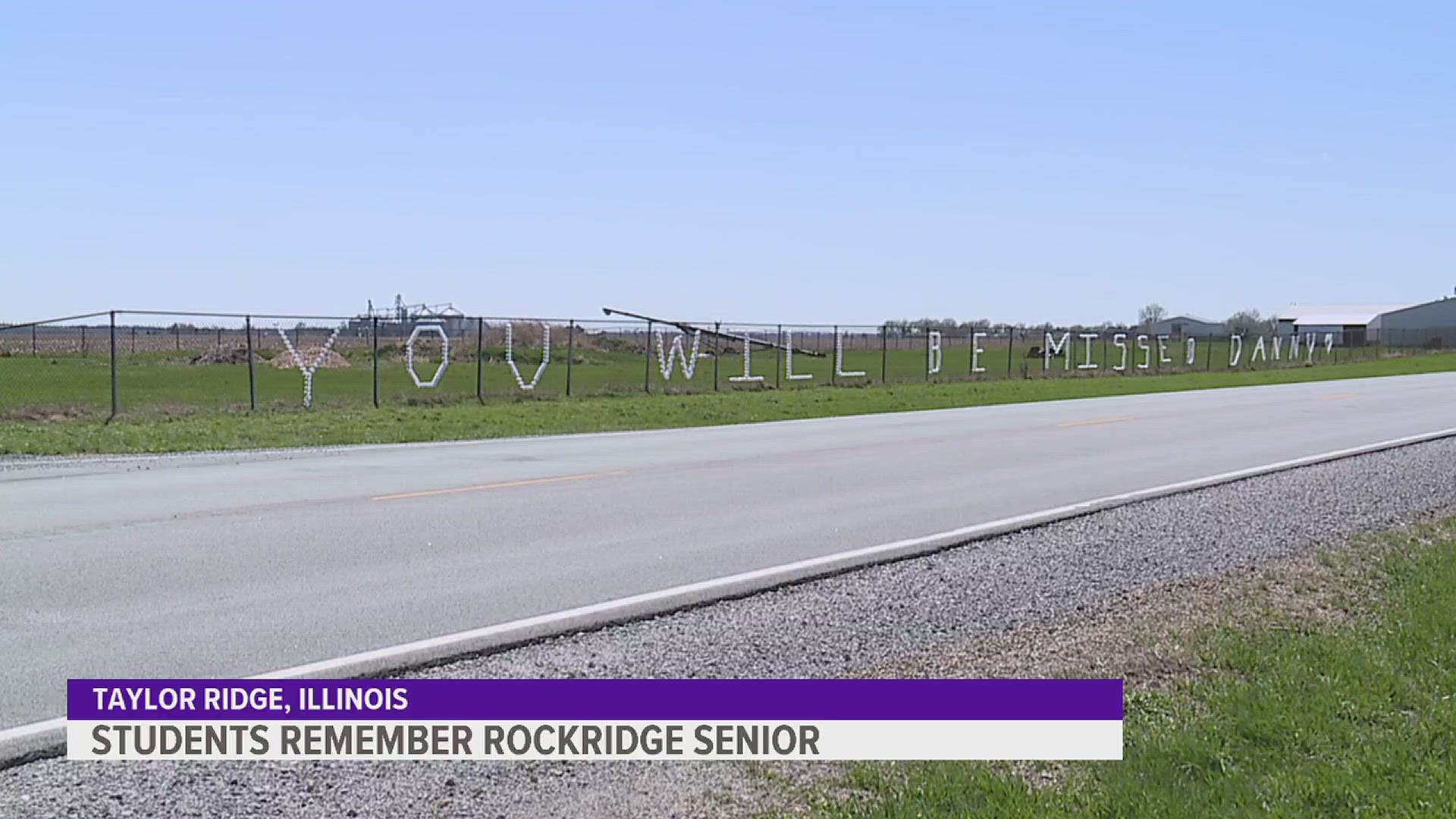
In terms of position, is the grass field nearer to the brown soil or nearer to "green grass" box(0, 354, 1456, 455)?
"green grass" box(0, 354, 1456, 455)

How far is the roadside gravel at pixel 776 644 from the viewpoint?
4246 millimetres

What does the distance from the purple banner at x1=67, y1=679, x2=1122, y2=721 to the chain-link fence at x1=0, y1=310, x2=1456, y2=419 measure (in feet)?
54.0

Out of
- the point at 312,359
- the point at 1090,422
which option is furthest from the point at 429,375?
the point at 1090,422

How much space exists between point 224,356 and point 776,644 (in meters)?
43.5

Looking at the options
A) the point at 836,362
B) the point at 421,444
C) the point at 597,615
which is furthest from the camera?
the point at 836,362

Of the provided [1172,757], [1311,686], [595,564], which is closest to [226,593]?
[595,564]

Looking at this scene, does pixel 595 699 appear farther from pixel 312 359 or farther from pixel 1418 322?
pixel 1418 322

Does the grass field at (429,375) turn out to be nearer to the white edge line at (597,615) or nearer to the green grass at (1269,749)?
the white edge line at (597,615)

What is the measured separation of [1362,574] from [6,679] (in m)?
7.83

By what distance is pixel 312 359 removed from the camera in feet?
126

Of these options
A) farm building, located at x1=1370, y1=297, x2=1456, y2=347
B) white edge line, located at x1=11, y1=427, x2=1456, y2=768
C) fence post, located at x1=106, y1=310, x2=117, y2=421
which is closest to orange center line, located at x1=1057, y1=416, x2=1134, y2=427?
white edge line, located at x1=11, y1=427, x2=1456, y2=768

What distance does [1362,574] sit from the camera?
777 cm

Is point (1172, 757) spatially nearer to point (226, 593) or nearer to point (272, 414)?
point (226, 593)

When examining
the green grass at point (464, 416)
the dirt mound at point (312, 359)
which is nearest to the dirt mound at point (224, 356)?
the dirt mound at point (312, 359)
